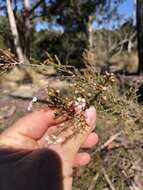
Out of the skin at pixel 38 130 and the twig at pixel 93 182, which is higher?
the skin at pixel 38 130

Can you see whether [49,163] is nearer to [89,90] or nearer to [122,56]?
[89,90]

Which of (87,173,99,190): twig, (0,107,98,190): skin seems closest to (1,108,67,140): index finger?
(0,107,98,190): skin

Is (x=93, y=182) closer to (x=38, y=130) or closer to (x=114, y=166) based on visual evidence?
(x=114, y=166)

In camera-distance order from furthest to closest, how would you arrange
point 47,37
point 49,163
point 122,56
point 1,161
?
point 47,37 → point 122,56 → point 1,161 → point 49,163

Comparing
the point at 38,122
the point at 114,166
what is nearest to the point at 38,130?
the point at 38,122

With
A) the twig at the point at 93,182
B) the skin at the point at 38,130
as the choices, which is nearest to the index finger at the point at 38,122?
the skin at the point at 38,130

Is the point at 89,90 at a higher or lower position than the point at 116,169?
higher

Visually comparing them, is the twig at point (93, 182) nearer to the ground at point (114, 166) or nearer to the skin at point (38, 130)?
the ground at point (114, 166)

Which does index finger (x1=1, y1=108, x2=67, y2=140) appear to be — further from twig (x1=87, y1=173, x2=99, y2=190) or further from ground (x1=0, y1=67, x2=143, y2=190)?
twig (x1=87, y1=173, x2=99, y2=190)

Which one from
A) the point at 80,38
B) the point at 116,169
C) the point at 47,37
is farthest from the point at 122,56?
the point at 116,169

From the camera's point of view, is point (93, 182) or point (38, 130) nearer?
point (38, 130)

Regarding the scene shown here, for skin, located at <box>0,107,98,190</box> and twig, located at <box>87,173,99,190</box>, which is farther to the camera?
twig, located at <box>87,173,99,190</box>
